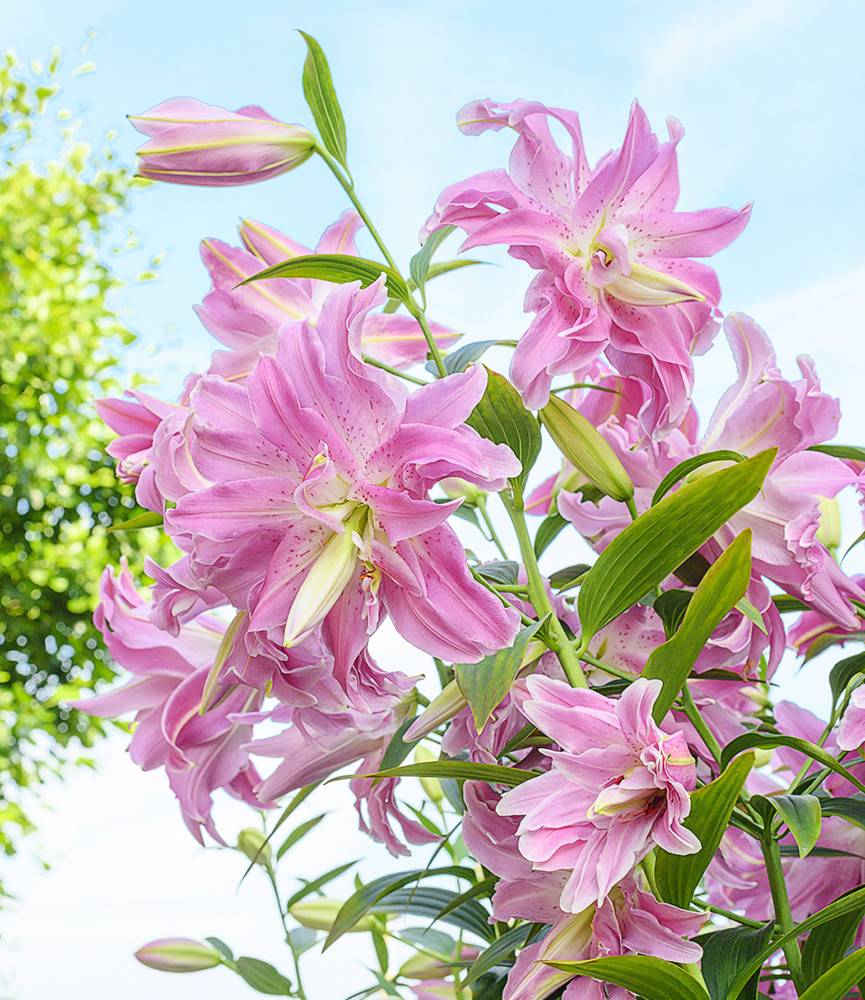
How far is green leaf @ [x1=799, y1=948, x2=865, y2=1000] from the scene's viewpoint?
1.57ft

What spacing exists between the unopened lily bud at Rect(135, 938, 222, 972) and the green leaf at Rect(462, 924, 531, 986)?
30 cm

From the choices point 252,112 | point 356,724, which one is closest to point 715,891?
point 356,724

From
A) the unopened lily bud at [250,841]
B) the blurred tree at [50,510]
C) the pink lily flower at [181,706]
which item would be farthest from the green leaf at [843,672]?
the blurred tree at [50,510]

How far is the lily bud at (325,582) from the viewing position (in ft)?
1.51

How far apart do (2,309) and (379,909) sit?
262cm

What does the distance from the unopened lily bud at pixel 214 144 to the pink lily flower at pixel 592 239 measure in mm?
97

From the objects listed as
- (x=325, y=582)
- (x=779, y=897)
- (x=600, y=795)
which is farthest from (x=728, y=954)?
(x=325, y=582)

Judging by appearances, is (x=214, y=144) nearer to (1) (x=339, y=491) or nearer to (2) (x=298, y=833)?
(1) (x=339, y=491)

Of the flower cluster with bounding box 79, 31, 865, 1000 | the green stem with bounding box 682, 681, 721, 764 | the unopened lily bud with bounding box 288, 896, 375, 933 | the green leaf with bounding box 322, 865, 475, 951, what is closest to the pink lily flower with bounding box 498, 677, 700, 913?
the flower cluster with bounding box 79, 31, 865, 1000

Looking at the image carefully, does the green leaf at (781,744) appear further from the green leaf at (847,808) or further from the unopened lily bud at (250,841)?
the unopened lily bud at (250,841)

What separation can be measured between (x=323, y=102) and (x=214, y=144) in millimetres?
65

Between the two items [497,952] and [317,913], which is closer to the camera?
[497,952]

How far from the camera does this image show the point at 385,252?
600 mm

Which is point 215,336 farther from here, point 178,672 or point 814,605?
point 814,605
